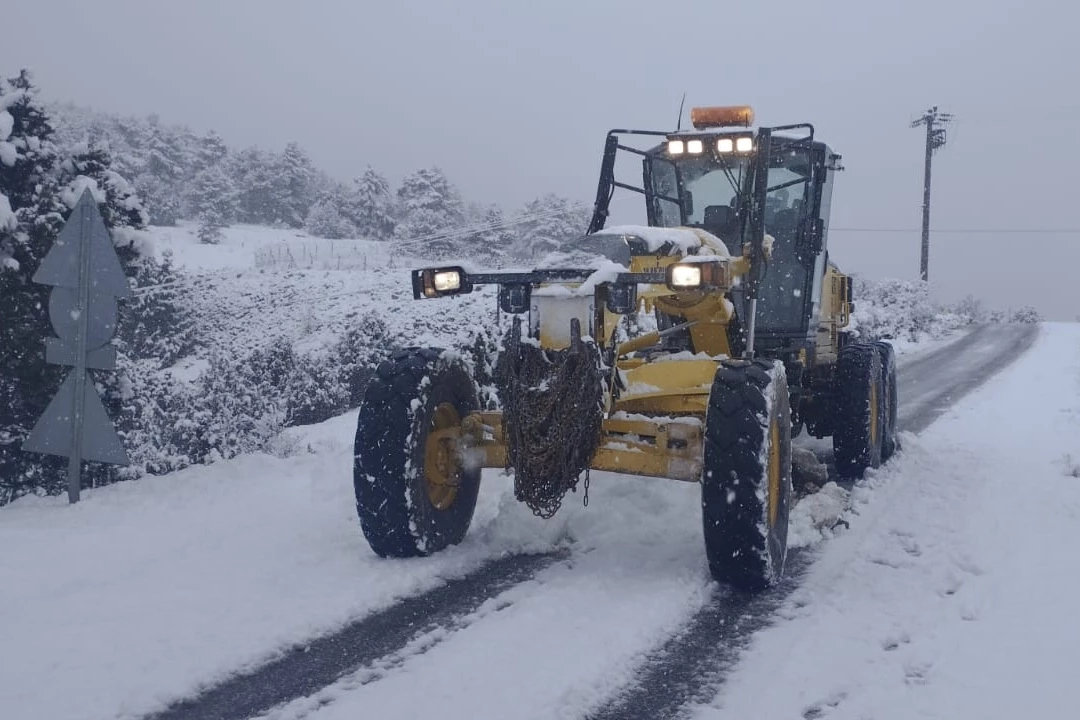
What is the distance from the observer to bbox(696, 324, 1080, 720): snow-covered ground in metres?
3.17

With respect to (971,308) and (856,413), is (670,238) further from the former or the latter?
(971,308)

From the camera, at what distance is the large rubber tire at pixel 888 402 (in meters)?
8.16

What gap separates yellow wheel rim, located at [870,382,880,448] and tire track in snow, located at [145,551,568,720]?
3.88 meters

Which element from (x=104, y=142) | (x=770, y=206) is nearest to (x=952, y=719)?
(x=770, y=206)

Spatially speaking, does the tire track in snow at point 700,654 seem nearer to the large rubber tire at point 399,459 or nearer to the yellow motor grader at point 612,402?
the yellow motor grader at point 612,402

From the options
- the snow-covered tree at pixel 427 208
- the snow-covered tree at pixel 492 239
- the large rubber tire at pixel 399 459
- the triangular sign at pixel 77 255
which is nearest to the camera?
the large rubber tire at pixel 399 459

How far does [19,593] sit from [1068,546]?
569 cm

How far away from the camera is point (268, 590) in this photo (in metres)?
4.21

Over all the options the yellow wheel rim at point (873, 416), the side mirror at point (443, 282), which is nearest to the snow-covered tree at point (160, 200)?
the yellow wheel rim at point (873, 416)

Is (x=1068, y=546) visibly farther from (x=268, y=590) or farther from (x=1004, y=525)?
(x=268, y=590)

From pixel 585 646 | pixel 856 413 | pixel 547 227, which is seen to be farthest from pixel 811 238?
pixel 547 227

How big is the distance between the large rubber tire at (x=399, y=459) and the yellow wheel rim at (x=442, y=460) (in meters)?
0.07

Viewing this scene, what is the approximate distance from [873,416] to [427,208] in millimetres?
35824

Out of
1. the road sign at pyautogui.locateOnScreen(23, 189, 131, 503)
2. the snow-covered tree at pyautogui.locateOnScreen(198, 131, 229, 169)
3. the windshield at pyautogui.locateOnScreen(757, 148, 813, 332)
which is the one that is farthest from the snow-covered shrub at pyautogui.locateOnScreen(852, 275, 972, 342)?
the snow-covered tree at pyautogui.locateOnScreen(198, 131, 229, 169)
